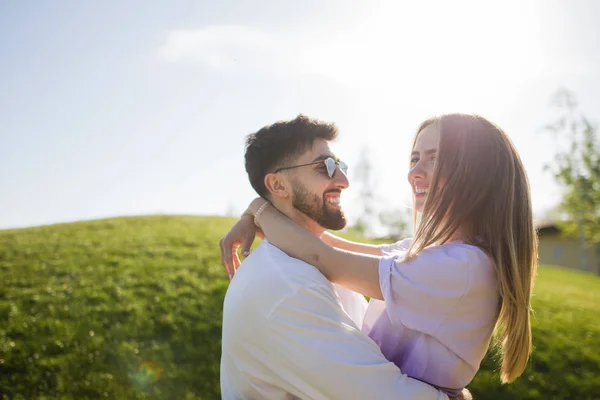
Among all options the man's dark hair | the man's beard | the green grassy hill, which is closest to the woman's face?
the man's beard

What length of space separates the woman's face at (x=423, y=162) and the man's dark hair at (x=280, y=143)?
879 mm

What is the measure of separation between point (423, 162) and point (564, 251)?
1896 inches

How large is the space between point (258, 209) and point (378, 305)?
1207mm

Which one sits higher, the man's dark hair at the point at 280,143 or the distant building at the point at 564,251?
the man's dark hair at the point at 280,143

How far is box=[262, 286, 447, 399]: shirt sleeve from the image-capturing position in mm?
2357

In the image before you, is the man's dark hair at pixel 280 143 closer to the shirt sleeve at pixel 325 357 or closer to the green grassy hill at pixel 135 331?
the shirt sleeve at pixel 325 357

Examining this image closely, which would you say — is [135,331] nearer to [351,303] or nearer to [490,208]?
[351,303]

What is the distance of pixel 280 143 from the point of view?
12.3 feet

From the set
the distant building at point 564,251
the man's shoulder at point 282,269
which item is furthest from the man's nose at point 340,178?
the distant building at point 564,251

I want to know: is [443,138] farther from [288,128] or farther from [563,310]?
[563,310]

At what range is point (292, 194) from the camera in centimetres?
368

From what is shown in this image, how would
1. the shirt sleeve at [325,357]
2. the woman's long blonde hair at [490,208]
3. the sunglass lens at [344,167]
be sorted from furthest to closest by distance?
1. the sunglass lens at [344,167]
2. the woman's long blonde hair at [490,208]
3. the shirt sleeve at [325,357]

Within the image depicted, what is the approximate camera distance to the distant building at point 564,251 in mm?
43469

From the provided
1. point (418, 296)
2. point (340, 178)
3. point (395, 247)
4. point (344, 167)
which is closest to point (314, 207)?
point (340, 178)
